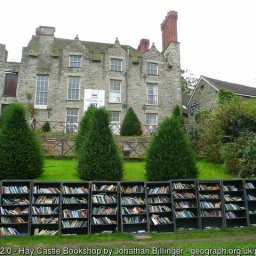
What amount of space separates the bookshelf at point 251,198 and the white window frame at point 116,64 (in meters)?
19.3

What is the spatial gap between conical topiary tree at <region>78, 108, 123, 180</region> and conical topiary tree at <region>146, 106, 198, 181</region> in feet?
4.76

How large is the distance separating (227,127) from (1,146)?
12485 millimetres

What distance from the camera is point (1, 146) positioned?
13289 mm

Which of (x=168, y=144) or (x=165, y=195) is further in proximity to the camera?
(x=168, y=144)

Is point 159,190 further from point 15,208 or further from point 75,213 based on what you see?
point 15,208

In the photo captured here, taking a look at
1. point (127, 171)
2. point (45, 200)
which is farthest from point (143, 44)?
point (45, 200)

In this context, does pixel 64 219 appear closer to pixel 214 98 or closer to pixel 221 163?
pixel 221 163

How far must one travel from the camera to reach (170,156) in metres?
13.4

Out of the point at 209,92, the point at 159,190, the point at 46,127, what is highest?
the point at 209,92

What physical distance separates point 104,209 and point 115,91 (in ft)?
61.8

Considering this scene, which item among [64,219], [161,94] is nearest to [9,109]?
[64,219]

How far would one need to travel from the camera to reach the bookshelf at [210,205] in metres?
11.9

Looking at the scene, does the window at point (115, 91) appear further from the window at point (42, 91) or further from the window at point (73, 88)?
the window at point (42, 91)

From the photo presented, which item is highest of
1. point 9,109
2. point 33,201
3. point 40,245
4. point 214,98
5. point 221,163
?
point 214,98
